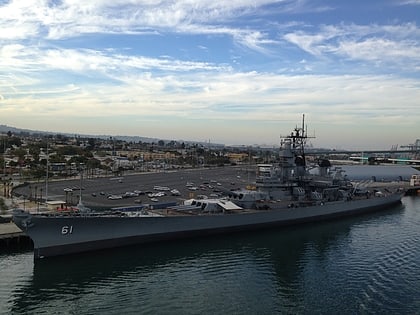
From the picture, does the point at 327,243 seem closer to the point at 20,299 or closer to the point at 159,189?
the point at 20,299

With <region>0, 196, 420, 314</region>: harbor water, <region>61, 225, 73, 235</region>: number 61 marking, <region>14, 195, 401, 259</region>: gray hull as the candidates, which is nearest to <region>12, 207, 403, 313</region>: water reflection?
<region>0, 196, 420, 314</region>: harbor water

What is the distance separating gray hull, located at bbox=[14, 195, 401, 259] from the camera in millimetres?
19516

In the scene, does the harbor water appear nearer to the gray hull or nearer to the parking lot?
the gray hull

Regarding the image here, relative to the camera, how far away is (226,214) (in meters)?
25.5

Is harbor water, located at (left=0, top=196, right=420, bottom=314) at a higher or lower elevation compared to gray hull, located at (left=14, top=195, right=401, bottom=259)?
lower

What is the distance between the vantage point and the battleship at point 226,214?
20.0 metres

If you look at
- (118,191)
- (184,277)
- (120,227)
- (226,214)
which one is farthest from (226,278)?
(118,191)

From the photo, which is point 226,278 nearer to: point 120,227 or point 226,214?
point 120,227

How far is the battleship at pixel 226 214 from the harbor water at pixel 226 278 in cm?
67

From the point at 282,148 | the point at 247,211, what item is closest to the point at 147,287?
the point at 247,211

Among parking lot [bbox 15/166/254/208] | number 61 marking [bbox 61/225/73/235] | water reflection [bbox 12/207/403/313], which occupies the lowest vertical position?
water reflection [bbox 12/207/403/313]

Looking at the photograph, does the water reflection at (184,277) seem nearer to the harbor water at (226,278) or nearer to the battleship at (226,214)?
the harbor water at (226,278)

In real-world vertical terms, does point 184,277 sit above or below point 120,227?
below

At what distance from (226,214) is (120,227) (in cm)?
679
